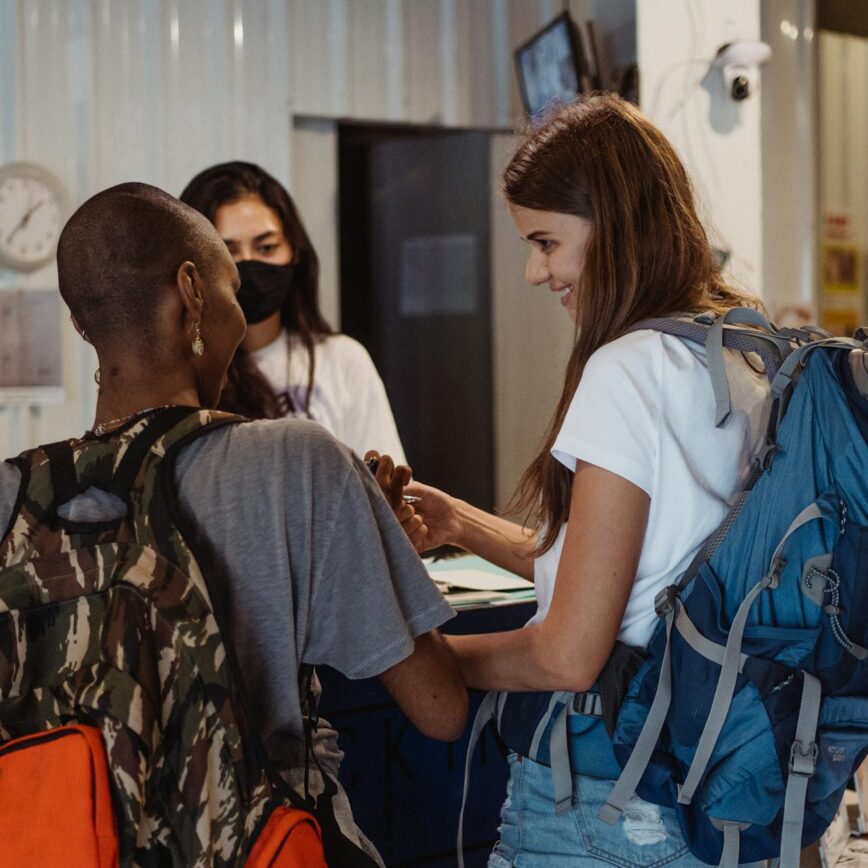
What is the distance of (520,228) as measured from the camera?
153 centimetres

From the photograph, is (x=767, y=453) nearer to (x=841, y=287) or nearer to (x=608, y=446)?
(x=608, y=446)

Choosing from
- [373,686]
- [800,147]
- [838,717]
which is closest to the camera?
[838,717]

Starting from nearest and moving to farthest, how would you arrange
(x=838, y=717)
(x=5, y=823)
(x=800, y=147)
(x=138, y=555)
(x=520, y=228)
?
1. (x=5, y=823)
2. (x=138, y=555)
3. (x=838, y=717)
4. (x=520, y=228)
5. (x=800, y=147)

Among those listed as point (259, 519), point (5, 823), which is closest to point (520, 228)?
point (259, 519)

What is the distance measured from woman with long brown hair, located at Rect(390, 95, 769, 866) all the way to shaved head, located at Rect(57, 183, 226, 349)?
19.4 inches

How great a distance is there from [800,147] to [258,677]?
166 inches

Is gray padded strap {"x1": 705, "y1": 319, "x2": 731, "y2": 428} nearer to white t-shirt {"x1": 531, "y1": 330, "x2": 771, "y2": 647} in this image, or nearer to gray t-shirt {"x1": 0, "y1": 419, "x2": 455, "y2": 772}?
white t-shirt {"x1": 531, "y1": 330, "x2": 771, "y2": 647}

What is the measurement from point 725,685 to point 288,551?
518 mm

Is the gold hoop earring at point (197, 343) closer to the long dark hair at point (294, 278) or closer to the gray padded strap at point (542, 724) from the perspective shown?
the gray padded strap at point (542, 724)

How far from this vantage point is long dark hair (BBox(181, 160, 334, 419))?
3.03 meters

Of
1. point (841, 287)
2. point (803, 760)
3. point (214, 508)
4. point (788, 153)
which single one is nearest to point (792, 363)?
point (803, 760)

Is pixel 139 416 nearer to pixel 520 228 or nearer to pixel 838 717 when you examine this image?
pixel 520 228

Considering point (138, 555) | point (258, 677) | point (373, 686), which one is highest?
point (138, 555)

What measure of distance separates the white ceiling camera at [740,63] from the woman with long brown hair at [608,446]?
253 centimetres
